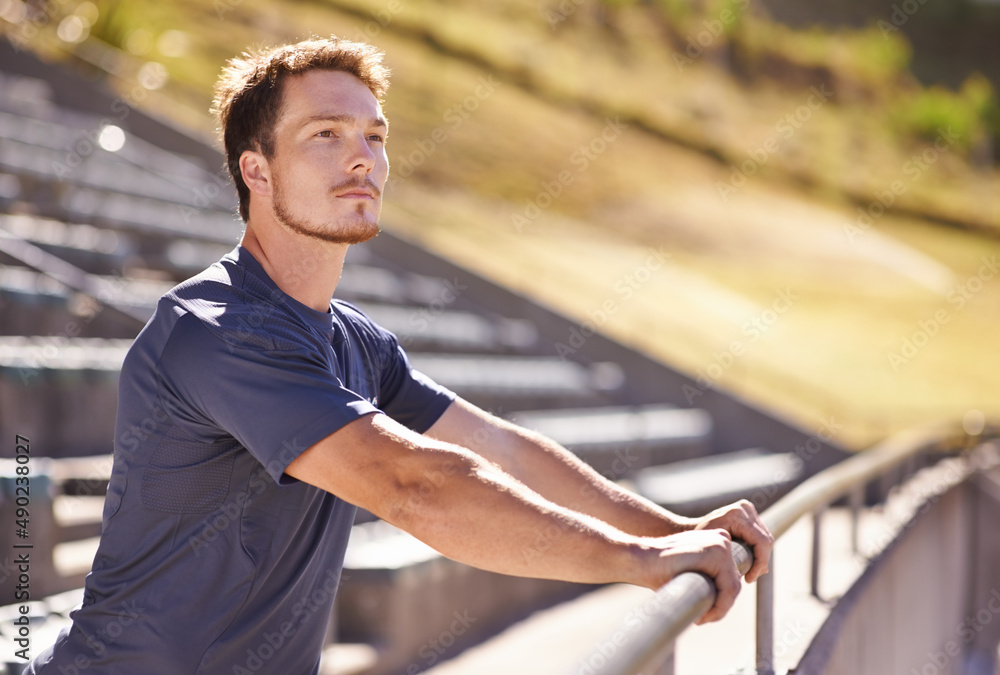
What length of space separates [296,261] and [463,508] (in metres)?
0.58

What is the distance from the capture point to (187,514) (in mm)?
1537

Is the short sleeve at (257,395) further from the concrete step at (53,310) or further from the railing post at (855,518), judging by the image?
the concrete step at (53,310)

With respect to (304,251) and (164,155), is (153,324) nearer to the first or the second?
(304,251)

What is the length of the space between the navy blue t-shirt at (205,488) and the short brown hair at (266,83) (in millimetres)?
339

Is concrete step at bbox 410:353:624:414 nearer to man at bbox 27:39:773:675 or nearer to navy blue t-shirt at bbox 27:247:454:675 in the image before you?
man at bbox 27:39:773:675

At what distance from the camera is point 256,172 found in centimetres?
184

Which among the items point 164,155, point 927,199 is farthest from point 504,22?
point 164,155

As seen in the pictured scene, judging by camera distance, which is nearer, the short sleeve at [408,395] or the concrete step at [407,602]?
the short sleeve at [408,395]

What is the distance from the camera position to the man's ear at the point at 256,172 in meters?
1.83

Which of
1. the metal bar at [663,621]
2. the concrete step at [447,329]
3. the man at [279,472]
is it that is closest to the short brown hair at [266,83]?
the man at [279,472]

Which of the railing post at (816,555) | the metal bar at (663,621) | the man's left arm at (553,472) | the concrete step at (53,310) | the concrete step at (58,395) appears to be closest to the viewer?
the metal bar at (663,621)

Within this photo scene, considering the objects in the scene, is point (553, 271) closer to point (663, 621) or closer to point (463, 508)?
point (463, 508)

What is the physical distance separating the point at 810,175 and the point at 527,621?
2531cm

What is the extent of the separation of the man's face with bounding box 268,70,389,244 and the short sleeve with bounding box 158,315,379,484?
0.36 metres
